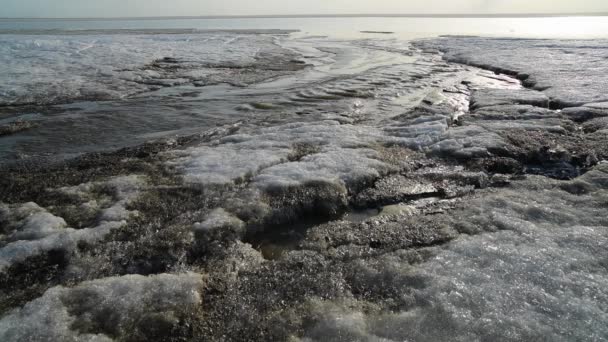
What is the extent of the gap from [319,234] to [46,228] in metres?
3.33

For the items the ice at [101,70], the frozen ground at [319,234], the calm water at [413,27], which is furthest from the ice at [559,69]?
the calm water at [413,27]

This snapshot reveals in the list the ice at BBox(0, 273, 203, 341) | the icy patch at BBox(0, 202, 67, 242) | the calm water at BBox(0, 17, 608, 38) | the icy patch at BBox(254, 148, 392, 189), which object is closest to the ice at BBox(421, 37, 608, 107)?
the icy patch at BBox(254, 148, 392, 189)

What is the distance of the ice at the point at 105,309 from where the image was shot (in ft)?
10.8

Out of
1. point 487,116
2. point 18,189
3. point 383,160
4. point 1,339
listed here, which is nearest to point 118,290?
point 1,339

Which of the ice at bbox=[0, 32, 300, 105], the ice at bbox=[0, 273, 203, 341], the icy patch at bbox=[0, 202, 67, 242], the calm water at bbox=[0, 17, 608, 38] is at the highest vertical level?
the calm water at bbox=[0, 17, 608, 38]

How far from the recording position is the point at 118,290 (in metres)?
3.73

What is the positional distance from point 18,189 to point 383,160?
588 centimetres

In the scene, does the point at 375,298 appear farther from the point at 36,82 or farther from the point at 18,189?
the point at 36,82

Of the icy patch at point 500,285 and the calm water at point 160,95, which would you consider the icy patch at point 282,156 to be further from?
the icy patch at point 500,285

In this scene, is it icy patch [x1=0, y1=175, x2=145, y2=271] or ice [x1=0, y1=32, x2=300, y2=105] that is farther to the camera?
ice [x1=0, y1=32, x2=300, y2=105]

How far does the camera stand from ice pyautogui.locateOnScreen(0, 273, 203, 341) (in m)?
3.29

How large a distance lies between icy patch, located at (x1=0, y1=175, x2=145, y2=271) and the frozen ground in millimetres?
23

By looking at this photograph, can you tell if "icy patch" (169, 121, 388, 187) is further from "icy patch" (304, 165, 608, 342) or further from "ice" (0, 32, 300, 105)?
"ice" (0, 32, 300, 105)

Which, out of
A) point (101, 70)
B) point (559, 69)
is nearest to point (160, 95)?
point (101, 70)
